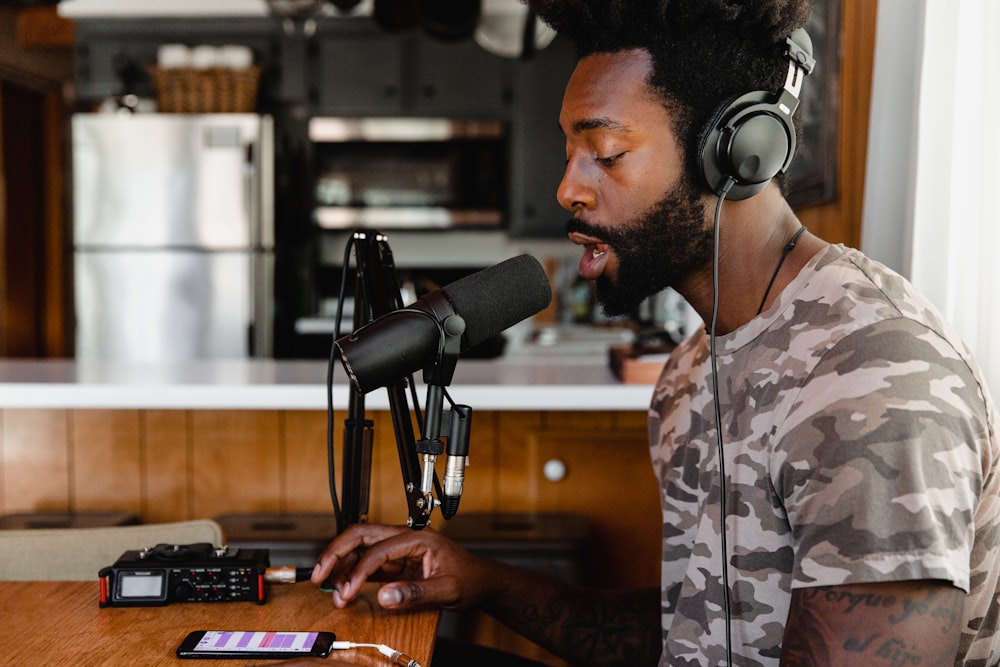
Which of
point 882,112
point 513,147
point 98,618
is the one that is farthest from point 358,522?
point 513,147

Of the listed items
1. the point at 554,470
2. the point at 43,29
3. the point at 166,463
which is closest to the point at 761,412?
the point at 554,470

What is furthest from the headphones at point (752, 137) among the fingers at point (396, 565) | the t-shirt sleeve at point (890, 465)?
the fingers at point (396, 565)

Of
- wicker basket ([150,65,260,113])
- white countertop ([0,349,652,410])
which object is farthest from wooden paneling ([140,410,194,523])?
wicker basket ([150,65,260,113])

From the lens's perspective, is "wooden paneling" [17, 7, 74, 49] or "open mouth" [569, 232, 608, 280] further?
"wooden paneling" [17, 7, 74, 49]

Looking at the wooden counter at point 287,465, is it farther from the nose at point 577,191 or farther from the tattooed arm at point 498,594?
the nose at point 577,191

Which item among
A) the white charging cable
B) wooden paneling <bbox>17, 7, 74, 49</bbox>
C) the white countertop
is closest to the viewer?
the white charging cable

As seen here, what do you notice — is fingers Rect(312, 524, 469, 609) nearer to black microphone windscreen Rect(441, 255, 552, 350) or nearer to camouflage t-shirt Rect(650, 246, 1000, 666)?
camouflage t-shirt Rect(650, 246, 1000, 666)

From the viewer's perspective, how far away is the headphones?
0.98 m

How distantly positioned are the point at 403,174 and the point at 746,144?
3162 mm

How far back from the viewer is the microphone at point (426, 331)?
0.80m

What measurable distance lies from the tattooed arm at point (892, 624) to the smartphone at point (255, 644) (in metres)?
0.49

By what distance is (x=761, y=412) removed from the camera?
99cm

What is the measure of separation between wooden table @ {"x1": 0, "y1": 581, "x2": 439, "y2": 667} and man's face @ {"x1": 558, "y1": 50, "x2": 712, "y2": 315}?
46 cm

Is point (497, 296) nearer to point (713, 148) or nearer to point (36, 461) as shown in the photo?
point (713, 148)
